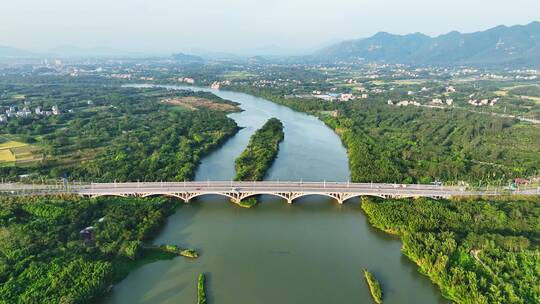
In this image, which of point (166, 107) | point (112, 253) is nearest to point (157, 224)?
point (112, 253)

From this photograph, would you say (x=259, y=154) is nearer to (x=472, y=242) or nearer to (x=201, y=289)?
(x=201, y=289)

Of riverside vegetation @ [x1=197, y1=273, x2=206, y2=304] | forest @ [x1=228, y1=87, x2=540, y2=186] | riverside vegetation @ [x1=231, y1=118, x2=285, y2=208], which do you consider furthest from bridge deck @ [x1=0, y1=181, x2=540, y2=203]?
riverside vegetation @ [x1=197, y1=273, x2=206, y2=304]

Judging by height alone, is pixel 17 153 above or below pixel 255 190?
below

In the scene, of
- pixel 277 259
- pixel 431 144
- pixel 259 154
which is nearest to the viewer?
pixel 277 259

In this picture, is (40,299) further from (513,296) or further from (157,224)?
(513,296)

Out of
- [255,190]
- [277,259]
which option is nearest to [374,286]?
[277,259]

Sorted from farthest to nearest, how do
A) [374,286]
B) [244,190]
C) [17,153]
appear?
[17,153]
[244,190]
[374,286]

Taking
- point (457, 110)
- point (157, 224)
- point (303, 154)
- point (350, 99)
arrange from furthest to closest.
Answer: point (350, 99), point (457, 110), point (303, 154), point (157, 224)
